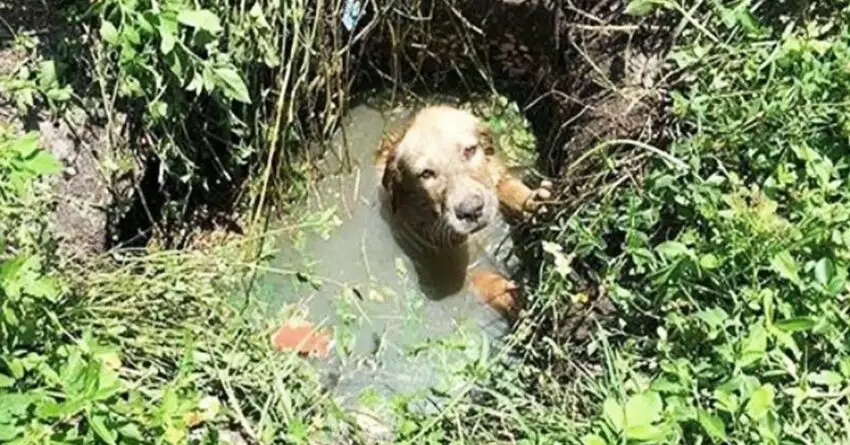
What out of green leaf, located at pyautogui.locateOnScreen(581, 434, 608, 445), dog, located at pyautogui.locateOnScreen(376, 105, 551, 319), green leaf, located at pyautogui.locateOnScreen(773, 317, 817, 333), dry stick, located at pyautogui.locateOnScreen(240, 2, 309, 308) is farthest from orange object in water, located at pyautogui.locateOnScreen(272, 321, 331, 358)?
green leaf, located at pyautogui.locateOnScreen(773, 317, 817, 333)

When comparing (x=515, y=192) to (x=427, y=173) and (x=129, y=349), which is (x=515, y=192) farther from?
(x=129, y=349)

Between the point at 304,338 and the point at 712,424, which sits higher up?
the point at 712,424

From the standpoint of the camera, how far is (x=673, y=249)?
116 inches

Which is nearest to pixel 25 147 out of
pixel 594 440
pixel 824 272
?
pixel 594 440

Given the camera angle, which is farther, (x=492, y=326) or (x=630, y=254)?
(x=492, y=326)

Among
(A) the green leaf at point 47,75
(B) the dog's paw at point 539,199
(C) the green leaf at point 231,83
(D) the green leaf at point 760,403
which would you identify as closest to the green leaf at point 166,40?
(C) the green leaf at point 231,83

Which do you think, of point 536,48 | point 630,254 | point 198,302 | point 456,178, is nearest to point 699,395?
point 630,254

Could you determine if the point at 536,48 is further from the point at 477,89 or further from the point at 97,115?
the point at 97,115

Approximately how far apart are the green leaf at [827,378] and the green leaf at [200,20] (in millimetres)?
1678

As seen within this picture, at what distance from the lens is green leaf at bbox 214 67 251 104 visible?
11.7ft

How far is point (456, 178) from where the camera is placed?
4.31 m

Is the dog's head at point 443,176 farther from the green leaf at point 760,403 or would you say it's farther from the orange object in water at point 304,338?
the green leaf at point 760,403

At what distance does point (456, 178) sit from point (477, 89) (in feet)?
2.02

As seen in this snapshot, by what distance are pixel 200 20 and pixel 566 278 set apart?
1.13 metres
